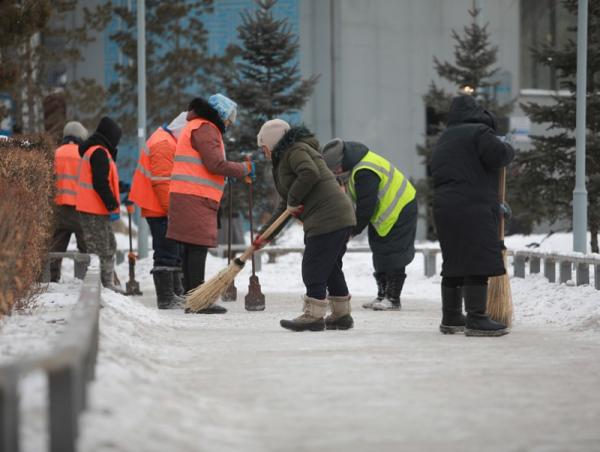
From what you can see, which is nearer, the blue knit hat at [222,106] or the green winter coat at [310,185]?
the green winter coat at [310,185]

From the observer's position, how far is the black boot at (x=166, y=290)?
11984 millimetres

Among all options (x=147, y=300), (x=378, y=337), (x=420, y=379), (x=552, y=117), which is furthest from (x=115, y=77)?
(x=420, y=379)

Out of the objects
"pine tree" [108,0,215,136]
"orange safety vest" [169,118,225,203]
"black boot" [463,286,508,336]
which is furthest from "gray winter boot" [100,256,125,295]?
"pine tree" [108,0,215,136]

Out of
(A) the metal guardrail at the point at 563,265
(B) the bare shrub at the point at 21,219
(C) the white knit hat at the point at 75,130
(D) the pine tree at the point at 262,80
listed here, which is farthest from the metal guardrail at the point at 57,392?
(D) the pine tree at the point at 262,80

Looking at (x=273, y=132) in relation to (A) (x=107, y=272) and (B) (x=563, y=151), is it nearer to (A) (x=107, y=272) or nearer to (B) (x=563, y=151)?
(A) (x=107, y=272)

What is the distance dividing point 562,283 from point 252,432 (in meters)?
8.55

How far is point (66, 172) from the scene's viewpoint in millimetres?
14109

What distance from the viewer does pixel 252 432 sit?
5.07 metres

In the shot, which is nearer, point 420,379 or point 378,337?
point 420,379

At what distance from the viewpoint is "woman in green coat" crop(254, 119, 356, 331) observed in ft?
30.6

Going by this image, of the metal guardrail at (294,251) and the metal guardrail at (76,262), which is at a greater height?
the metal guardrail at (76,262)

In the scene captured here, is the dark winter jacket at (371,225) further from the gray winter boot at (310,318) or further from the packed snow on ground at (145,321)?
the gray winter boot at (310,318)

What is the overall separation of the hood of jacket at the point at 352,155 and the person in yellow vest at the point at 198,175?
889 millimetres

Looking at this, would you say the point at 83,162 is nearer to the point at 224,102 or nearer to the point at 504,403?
the point at 224,102
